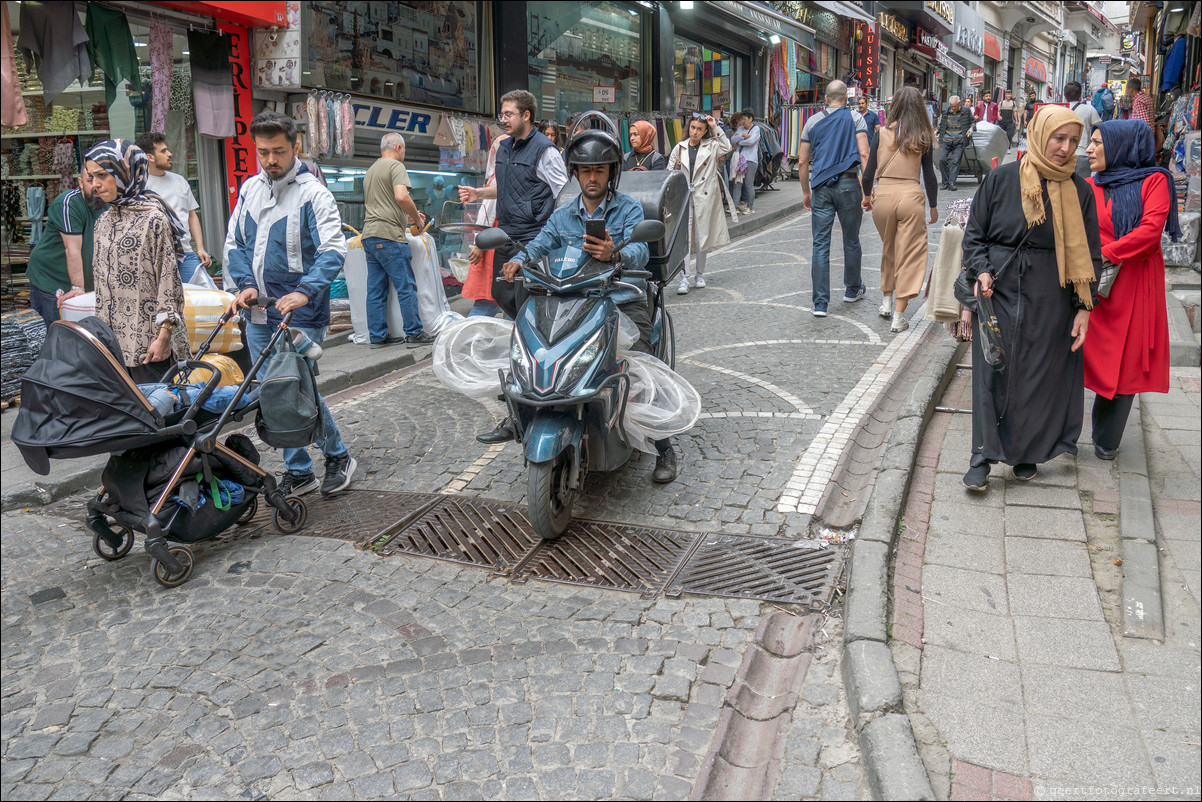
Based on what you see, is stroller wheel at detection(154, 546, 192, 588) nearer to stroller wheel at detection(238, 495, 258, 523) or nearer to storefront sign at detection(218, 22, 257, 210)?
stroller wheel at detection(238, 495, 258, 523)

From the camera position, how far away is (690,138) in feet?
36.0

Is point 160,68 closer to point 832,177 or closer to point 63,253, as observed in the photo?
point 63,253

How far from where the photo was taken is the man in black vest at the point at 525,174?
699 cm

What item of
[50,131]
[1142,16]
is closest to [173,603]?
[50,131]

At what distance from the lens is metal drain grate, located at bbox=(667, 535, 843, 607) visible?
4266mm

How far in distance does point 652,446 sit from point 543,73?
12586 mm

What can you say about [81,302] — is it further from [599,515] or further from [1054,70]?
[1054,70]

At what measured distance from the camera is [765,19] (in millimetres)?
22141

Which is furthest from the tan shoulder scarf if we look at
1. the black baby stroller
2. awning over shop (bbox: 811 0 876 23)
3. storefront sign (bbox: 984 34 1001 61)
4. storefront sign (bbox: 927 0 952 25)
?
storefront sign (bbox: 984 34 1001 61)

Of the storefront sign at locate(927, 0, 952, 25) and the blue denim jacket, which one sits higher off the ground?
the storefront sign at locate(927, 0, 952, 25)

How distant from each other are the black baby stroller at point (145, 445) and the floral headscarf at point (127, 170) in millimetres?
938

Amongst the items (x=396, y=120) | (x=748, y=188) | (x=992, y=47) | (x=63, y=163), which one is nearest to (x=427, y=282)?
(x=63, y=163)

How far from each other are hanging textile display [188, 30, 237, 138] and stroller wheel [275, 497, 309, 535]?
5862 millimetres

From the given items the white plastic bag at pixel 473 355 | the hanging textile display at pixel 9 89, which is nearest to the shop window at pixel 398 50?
the hanging textile display at pixel 9 89
